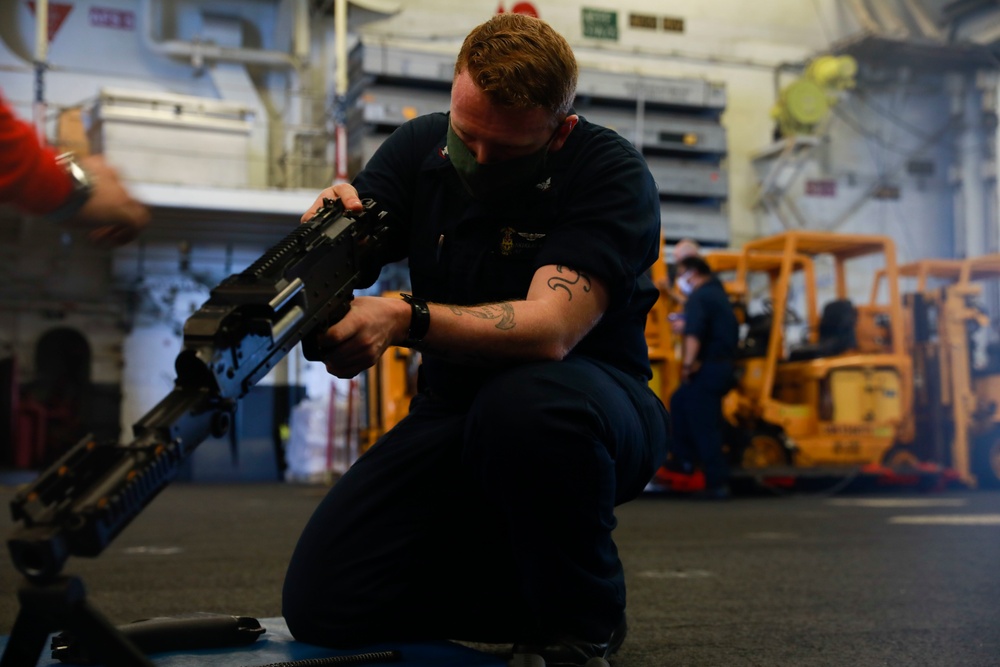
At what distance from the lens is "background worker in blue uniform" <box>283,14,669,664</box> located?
4.92ft

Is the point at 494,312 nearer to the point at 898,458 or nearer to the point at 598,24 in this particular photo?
the point at 898,458

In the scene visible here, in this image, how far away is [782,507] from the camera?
5539 mm

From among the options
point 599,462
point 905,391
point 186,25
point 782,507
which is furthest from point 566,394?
point 186,25

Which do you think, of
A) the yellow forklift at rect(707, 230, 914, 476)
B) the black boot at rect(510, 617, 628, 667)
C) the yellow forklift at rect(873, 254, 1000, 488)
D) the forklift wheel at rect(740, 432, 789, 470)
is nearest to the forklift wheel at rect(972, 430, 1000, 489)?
the yellow forklift at rect(873, 254, 1000, 488)

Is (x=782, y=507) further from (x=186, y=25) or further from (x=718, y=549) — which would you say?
(x=186, y=25)

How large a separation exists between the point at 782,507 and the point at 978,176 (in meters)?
8.26

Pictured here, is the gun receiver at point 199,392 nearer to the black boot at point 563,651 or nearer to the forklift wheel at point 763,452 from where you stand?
the black boot at point 563,651

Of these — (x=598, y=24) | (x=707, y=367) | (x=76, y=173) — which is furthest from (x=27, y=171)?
(x=598, y=24)

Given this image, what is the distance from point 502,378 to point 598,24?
10.3 m

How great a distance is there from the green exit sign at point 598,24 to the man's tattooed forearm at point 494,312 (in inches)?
401

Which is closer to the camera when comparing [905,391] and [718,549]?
[718,549]

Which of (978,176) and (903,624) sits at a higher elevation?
(978,176)

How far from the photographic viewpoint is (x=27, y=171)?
1.95 metres

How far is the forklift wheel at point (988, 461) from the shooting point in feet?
24.9
